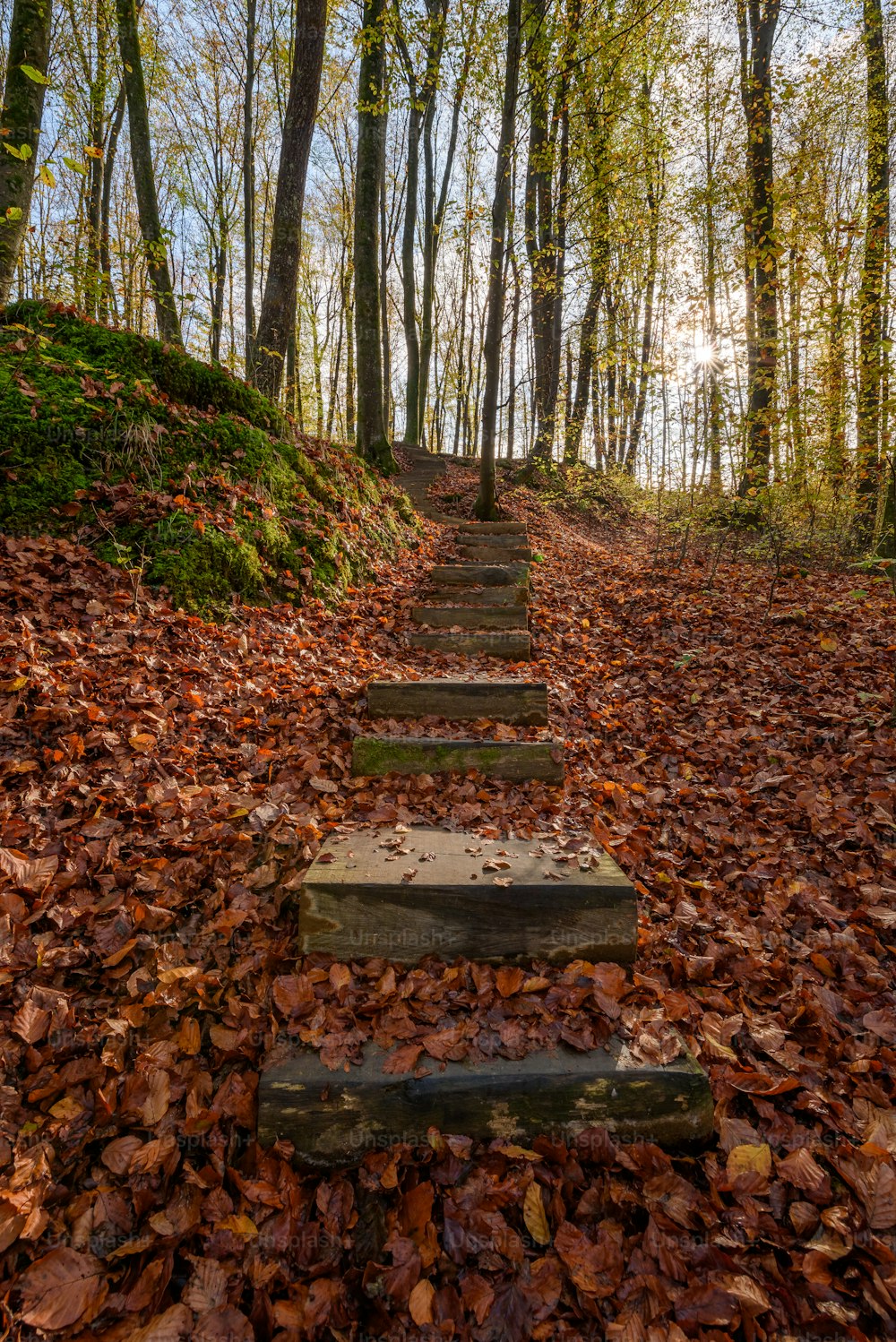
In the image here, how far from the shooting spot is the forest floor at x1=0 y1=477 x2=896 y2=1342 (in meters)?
1.50

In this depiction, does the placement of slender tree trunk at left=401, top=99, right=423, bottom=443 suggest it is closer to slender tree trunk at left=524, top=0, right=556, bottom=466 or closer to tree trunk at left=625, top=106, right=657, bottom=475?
slender tree trunk at left=524, top=0, right=556, bottom=466

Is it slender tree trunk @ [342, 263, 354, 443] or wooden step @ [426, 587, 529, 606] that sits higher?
slender tree trunk @ [342, 263, 354, 443]

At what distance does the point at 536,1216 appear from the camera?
1.63 meters

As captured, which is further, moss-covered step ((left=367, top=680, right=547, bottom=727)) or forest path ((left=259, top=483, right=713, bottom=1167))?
moss-covered step ((left=367, top=680, right=547, bottom=727))

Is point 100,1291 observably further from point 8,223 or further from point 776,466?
point 776,466

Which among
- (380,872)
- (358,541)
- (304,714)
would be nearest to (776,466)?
(358,541)

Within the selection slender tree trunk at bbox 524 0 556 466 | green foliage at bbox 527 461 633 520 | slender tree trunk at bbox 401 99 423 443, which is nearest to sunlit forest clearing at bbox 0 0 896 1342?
slender tree trunk at bbox 524 0 556 466

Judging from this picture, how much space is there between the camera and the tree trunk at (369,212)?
25.9 ft

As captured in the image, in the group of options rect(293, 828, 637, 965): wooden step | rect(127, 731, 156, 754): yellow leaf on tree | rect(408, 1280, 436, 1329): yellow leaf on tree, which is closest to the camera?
rect(408, 1280, 436, 1329): yellow leaf on tree

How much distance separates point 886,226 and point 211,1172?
478 inches

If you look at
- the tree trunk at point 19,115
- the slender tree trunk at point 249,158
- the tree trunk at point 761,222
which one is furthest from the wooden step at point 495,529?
the slender tree trunk at point 249,158

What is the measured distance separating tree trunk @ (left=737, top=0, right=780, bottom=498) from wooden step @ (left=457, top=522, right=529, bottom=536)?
2971 millimetres

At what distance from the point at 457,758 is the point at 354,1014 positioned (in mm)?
1482

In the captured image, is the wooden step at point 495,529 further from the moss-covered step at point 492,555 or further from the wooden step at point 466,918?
the wooden step at point 466,918
